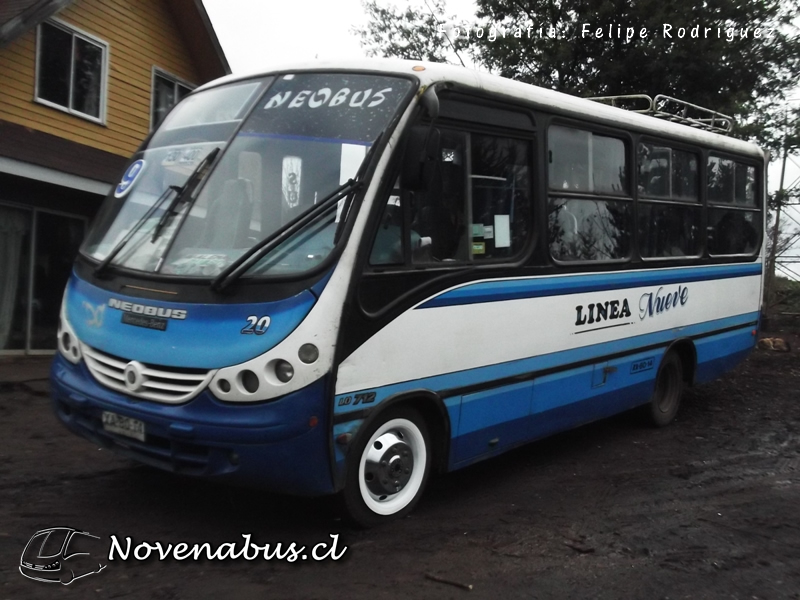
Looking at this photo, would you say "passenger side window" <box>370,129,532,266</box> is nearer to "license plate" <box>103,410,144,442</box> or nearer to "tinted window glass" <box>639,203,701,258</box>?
"license plate" <box>103,410,144,442</box>

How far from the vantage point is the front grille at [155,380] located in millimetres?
4480

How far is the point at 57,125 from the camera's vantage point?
12742 millimetres

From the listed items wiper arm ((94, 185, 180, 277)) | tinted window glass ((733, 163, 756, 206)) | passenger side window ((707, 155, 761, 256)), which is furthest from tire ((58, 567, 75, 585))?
tinted window glass ((733, 163, 756, 206))

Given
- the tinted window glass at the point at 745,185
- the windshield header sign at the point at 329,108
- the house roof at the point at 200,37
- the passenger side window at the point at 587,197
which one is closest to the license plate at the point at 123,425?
the windshield header sign at the point at 329,108

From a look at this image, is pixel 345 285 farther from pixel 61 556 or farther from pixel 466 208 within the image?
pixel 61 556

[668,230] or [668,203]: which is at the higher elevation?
[668,203]

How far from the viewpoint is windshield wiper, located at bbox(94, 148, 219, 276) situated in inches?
202

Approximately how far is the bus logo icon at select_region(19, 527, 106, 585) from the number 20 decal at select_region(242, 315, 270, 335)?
142 cm

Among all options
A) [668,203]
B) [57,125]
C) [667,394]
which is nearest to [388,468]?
[668,203]

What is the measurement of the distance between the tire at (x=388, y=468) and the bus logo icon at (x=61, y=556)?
139 centimetres

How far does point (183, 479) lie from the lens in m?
5.91

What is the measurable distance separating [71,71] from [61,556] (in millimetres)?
10466

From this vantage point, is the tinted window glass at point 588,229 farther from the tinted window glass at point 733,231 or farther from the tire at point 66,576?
the tire at point 66,576

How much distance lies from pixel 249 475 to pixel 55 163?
27.3 feet
